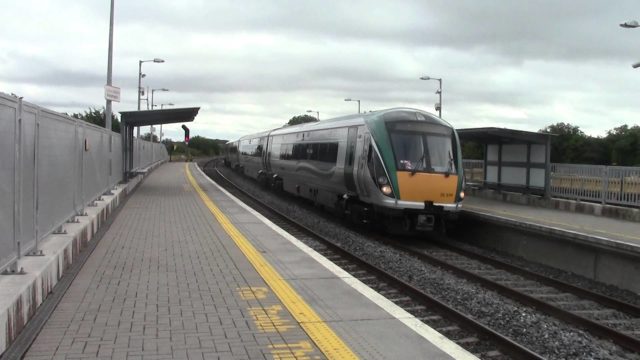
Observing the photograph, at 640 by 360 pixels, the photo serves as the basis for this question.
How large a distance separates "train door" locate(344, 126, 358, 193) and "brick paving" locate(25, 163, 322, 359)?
5256mm

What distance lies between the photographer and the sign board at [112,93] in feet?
63.3

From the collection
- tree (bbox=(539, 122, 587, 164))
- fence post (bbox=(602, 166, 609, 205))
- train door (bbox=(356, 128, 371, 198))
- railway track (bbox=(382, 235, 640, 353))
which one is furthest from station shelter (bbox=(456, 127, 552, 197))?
tree (bbox=(539, 122, 587, 164))

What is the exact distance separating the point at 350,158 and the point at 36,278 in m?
10.1

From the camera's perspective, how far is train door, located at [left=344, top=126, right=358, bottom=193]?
14578mm

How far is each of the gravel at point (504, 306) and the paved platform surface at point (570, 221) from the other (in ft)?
3.75

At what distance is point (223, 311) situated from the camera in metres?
5.92

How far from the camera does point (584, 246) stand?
35.6ft

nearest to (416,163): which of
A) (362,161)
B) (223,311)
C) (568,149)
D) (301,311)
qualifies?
(362,161)

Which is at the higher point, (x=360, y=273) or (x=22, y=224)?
(x=22, y=224)

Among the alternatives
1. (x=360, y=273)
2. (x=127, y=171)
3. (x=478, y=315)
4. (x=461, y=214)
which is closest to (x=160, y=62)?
(x=127, y=171)

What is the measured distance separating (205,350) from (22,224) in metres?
2.21

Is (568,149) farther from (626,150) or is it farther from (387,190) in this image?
(387,190)

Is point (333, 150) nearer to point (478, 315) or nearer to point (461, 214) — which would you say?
point (461, 214)

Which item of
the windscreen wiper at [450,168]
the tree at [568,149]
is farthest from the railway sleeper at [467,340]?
the tree at [568,149]
